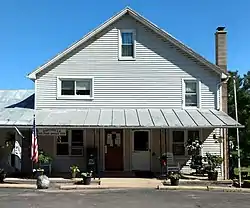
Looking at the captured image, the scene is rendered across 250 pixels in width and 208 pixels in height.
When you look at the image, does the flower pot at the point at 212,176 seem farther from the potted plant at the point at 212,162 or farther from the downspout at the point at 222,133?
the downspout at the point at 222,133

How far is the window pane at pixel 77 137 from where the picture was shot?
72.0ft

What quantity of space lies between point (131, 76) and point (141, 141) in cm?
349

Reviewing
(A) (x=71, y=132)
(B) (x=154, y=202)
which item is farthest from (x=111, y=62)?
(B) (x=154, y=202)

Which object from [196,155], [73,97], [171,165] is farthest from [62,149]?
[196,155]

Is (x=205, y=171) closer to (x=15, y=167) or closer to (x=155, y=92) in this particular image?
(x=155, y=92)

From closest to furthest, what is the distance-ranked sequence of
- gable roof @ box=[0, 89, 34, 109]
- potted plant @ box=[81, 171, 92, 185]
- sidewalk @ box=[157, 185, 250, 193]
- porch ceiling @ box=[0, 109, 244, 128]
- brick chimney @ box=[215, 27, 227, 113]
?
sidewalk @ box=[157, 185, 250, 193], potted plant @ box=[81, 171, 92, 185], porch ceiling @ box=[0, 109, 244, 128], brick chimney @ box=[215, 27, 227, 113], gable roof @ box=[0, 89, 34, 109]

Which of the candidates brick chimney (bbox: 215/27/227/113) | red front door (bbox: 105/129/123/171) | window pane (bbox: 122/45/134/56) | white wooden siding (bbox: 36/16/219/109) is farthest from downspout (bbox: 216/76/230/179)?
red front door (bbox: 105/129/123/171)

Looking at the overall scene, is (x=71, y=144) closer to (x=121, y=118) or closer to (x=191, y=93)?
(x=121, y=118)

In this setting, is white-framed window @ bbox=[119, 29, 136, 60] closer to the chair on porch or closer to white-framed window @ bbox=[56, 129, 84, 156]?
white-framed window @ bbox=[56, 129, 84, 156]

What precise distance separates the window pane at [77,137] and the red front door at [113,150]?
1.31 meters

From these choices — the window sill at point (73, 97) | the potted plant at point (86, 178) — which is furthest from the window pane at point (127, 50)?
the potted plant at point (86, 178)

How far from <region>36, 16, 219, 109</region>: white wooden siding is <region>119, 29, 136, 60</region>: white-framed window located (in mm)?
238

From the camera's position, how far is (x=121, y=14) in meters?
22.8

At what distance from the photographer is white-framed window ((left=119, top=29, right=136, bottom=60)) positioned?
74.6 feet
